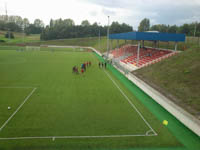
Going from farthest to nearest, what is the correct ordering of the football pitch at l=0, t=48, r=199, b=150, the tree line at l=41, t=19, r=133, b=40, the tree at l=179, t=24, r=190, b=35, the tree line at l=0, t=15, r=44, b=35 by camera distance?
the tree line at l=0, t=15, r=44, b=35 < the tree line at l=41, t=19, r=133, b=40 < the tree at l=179, t=24, r=190, b=35 < the football pitch at l=0, t=48, r=199, b=150

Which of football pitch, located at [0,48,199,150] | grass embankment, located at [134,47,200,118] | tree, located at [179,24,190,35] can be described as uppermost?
tree, located at [179,24,190,35]

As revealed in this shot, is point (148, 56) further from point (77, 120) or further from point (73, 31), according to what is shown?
point (73, 31)

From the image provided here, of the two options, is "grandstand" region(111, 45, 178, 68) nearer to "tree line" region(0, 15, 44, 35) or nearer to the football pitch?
the football pitch

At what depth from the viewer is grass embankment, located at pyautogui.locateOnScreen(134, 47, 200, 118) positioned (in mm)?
12016

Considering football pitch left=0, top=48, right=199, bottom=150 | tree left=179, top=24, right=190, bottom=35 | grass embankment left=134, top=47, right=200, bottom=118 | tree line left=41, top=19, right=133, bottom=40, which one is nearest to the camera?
football pitch left=0, top=48, right=199, bottom=150

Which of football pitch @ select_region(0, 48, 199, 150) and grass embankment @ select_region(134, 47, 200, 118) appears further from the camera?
grass embankment @ select_region(134, 47, 200, 118)

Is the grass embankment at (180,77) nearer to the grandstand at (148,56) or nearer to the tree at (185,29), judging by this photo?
the grandstand at (148,56)

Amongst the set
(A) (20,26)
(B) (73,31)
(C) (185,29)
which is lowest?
(C) (185,29)

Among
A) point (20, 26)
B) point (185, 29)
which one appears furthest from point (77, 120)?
point (20, 26)

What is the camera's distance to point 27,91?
15.8 meters

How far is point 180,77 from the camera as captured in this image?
15.6 metres

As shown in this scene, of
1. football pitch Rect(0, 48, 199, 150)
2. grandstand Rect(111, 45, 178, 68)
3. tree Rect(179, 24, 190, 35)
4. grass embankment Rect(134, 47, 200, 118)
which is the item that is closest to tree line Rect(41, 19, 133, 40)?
tree Rect(179, 24, 190, 35)

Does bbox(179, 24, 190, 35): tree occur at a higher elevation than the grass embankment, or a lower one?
higher

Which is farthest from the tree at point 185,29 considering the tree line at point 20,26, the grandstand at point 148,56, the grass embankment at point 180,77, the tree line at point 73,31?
the tree line at point 20,26
